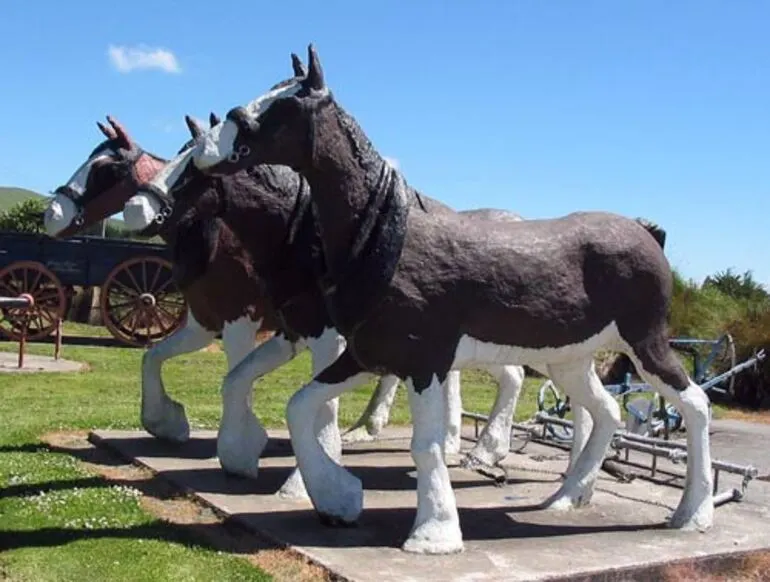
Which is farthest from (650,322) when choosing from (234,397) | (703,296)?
(703,296)

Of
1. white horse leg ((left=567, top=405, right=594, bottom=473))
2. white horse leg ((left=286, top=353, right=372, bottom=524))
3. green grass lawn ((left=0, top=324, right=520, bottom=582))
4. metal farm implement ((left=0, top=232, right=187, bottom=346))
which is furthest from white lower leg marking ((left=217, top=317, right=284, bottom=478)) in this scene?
metal farm implement ((left=0, top=232, right=187, bottom=346))

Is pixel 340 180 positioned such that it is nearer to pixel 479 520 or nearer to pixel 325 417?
pixel 325 417

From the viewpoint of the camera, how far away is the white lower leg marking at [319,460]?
556 centimetres

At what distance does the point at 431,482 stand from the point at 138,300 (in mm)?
13960

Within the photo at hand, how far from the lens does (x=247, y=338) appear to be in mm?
7438

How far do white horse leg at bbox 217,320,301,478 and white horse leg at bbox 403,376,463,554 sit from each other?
1706 millimetres

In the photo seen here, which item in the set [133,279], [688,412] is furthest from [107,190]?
[133,279]

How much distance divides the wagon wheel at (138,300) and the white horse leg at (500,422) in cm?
1107

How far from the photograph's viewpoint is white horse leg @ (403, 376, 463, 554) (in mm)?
5258

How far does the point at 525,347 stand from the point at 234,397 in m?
2.17

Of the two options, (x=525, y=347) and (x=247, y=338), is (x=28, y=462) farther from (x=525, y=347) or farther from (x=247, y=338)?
(x=525, y=347)

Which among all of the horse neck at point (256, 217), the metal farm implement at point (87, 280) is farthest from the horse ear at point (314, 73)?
the metal farm implement at point (87, 280)

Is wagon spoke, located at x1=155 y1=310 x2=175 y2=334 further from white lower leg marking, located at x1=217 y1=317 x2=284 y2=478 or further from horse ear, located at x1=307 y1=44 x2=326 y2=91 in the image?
horse ear, located at x1=307 y1=44 x2=326 y2=91

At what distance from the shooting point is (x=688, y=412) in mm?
6043
